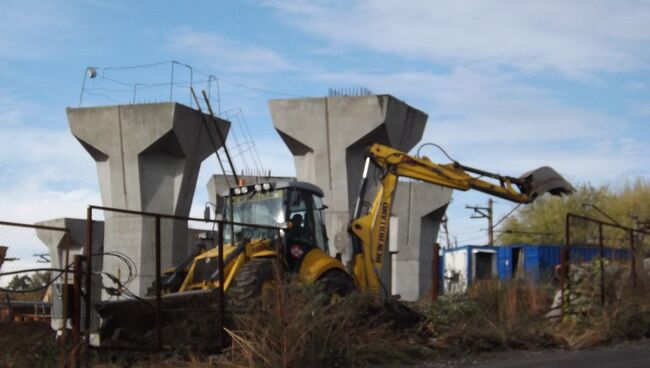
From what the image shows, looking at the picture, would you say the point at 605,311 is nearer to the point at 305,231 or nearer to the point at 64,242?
the point at 305,231

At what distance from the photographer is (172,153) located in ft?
95.1

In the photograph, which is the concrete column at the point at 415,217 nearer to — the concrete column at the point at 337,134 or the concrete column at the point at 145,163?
the concrete column at the point at 337,134

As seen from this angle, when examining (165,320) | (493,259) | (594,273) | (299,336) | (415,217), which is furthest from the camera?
(493,259)

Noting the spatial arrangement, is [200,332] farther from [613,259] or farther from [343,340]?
[613,259]

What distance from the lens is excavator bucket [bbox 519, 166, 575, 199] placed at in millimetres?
17984

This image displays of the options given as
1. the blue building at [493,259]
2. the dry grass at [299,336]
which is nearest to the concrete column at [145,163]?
the blue building at [493,259]

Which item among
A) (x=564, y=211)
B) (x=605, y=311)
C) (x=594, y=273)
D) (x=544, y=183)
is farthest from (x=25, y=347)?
(x=564, y=211)

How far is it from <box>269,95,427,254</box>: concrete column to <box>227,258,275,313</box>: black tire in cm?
1399

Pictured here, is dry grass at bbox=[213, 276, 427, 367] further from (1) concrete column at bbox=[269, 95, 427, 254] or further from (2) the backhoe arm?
(1) concrete column at bbox=[269, 95, 427, 254]

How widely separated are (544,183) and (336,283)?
570cm

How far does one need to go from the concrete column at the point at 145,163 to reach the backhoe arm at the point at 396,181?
37.2ft

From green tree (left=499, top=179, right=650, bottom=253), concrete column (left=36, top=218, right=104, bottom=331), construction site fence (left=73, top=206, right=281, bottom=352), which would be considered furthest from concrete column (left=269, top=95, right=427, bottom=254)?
green tree (left=499, top=179, right=650, bottom=253)

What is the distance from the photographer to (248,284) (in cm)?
1245

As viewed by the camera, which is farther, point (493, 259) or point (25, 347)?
point (493, 259)
